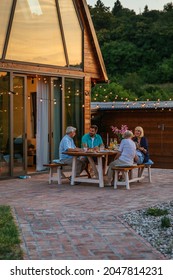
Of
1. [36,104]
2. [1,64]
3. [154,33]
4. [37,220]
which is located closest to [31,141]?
[36,104]

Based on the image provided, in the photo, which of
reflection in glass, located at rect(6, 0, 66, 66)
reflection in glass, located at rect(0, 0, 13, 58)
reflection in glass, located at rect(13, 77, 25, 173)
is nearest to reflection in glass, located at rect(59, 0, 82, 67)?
reflection in glass, located at rect(6, 0, 66, 66)

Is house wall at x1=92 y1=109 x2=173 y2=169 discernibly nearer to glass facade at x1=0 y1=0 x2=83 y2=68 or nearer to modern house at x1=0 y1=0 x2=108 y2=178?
modern house at x1=0 y1=0 x2=108 y2=178

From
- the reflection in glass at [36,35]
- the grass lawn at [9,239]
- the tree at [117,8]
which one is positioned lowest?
the grass lawn at [9,239]

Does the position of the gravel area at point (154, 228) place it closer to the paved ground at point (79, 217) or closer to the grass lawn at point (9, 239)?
the paved ground at point (79, 217)

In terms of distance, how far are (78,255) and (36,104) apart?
864 centimetres

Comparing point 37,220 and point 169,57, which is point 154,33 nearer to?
point 169,57

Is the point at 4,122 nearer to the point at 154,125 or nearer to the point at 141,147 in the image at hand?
the point at 141,147

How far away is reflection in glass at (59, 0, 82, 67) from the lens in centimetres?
1373

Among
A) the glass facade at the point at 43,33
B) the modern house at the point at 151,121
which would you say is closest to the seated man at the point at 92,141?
the glass facade at the point at 43,33

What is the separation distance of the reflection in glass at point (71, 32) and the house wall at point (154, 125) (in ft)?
12.4

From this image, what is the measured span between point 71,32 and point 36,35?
1401mm

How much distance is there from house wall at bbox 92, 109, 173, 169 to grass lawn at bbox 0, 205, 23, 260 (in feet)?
34.2

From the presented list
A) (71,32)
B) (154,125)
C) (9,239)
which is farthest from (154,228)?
(154,125)

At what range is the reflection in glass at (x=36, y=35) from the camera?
12312mm
